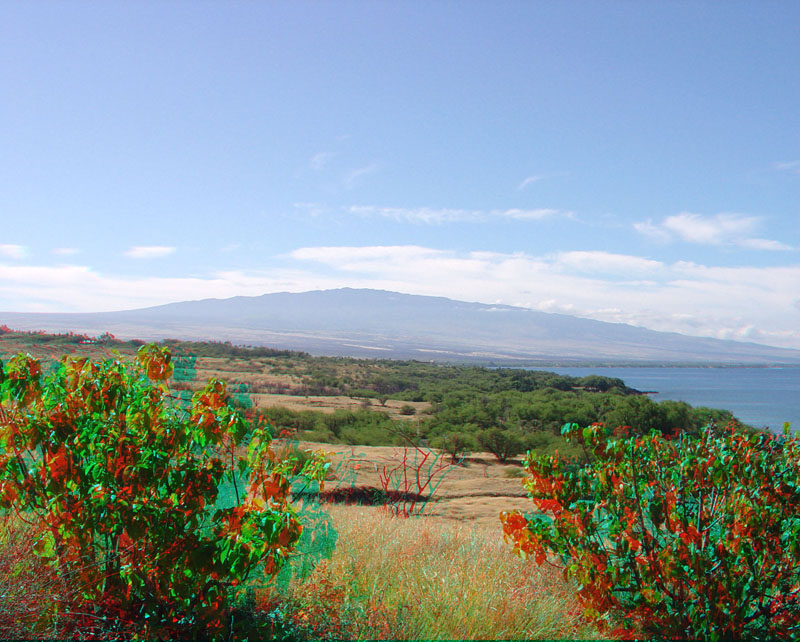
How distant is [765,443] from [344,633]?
327 cm

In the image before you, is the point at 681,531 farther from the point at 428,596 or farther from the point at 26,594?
the point at 26,594

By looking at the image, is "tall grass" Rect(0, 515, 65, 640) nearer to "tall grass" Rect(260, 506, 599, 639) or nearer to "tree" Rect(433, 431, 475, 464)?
"tall grass" Rect(260, 506, 599, 639)

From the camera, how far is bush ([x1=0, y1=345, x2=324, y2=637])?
326 cm

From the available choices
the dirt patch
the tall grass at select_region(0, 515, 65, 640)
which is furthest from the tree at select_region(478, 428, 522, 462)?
the tall grass at select_region(0, 515, 65, 640)

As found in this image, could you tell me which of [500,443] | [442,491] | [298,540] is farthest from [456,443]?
[298,540]

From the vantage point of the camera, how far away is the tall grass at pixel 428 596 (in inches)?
145

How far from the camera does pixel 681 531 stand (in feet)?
13.1

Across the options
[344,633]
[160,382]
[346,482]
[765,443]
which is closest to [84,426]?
[160,382]

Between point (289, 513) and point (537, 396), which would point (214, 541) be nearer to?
point (289, 513)

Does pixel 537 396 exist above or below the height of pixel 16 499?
below

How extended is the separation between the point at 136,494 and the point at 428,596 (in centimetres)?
188

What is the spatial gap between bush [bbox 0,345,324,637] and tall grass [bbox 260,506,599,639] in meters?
0.68

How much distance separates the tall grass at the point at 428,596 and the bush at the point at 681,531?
1.00 ft

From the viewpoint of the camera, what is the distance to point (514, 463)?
16703 millimetres
